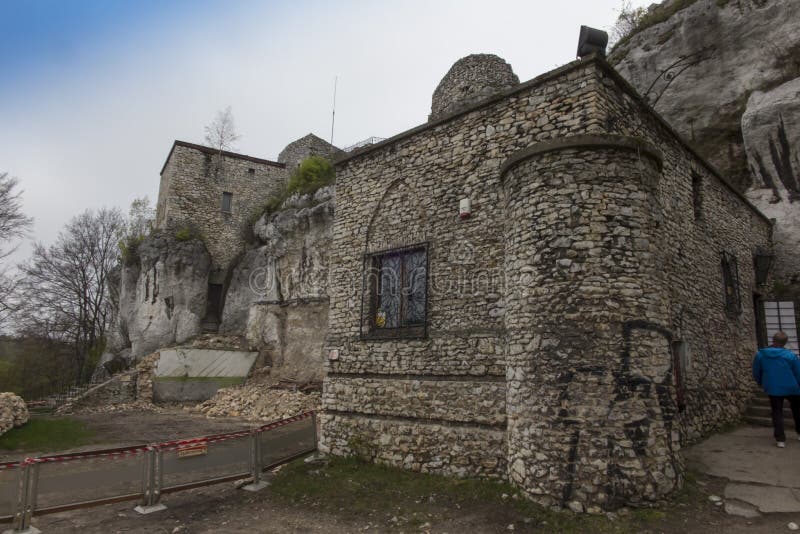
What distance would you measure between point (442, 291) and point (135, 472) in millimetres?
5399

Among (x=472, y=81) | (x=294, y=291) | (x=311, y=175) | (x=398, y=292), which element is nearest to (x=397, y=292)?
(x=398, y=292)

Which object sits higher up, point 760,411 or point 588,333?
point 588,333

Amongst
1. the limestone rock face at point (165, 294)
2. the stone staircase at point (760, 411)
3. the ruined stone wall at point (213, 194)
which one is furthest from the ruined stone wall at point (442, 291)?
the ruined stone wall at point (213, 194)

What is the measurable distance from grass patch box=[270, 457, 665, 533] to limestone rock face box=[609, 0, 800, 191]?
12.5m

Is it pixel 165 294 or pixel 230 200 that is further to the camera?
pixel 230 200

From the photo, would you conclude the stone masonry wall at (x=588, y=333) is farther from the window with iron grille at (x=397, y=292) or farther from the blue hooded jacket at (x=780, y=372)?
the blue hooded jacket at (x=780, y=372)

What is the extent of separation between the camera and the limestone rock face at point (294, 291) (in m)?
19.5

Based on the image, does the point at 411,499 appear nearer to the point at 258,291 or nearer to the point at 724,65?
the point at 724,65

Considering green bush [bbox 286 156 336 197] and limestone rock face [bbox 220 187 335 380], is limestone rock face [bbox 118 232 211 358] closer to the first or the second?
limestone rock face [bbox 220 187 335 380]

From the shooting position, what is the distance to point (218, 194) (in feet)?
85.4

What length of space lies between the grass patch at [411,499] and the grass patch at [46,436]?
26.1 feet

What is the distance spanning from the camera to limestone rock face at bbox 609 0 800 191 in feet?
47.2

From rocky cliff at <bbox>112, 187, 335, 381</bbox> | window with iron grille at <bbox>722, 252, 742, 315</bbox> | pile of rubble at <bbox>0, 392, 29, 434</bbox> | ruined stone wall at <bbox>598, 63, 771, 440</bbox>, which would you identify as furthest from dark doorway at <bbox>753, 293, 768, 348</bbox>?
pile of rubble at <bbox>0, 392, 29, 434</bbox>

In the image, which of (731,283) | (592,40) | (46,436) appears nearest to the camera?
(592,40)
